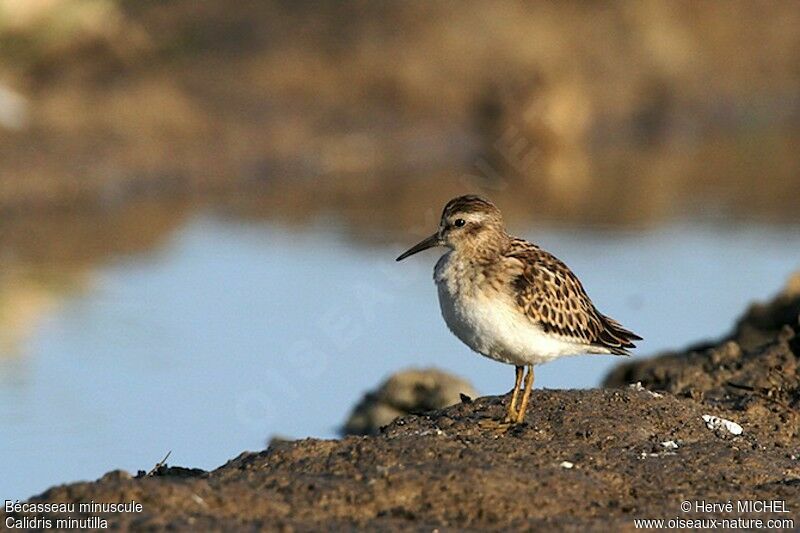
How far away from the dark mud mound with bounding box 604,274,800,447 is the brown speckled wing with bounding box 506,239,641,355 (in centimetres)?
65

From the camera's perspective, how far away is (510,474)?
7.14 metres

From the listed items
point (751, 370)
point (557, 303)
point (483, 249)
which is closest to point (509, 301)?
point (557, 303)

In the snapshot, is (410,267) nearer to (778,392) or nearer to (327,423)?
(327,423)

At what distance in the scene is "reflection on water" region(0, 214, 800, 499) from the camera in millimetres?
11328

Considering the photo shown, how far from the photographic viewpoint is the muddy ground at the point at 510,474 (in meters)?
6.69

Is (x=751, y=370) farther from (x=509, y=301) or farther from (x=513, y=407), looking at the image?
(x=509, y=301)

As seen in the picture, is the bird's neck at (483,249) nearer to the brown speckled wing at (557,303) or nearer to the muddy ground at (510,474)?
the brown speckled wing at (557,303)

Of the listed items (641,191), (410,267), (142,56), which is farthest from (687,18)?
(410,267)

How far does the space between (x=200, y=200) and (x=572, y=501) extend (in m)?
12.7

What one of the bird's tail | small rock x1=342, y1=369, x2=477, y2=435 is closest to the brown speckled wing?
the bird's tail

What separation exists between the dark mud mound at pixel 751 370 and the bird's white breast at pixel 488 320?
1.22 m

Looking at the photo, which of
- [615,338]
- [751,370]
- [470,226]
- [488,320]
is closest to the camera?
[488,320]

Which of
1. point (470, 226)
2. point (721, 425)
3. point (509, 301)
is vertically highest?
point (470, 226)

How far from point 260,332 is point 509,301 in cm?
565
